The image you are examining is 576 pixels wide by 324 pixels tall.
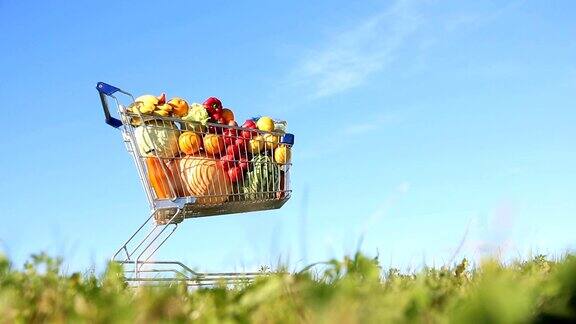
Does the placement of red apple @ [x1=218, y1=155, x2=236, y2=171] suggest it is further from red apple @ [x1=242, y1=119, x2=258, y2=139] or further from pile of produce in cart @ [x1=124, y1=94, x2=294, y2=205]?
red apple @ [x1=242, y1=119, x2=258, y2=139]

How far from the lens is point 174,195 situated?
A: 5703mm

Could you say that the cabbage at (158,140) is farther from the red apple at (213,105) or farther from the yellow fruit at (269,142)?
the yellow fruit at (269,142)

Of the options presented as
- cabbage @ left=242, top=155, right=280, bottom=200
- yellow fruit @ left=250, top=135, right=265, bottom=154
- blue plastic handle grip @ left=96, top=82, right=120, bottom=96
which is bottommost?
cabbage @ left=242, top=155, right=280, bottom=200

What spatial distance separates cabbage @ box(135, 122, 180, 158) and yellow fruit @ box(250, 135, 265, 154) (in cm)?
70

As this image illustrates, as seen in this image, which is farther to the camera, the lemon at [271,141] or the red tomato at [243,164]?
the lemon at [271,141]

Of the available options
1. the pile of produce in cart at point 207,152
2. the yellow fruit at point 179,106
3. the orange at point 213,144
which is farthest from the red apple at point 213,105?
the orange at point 213,144

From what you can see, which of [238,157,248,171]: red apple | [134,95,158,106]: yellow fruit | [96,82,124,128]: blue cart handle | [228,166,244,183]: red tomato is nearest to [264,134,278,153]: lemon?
[238,157,248,171]: red apple

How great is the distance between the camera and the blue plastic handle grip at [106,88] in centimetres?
554

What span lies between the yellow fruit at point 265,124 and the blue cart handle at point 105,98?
128 cm

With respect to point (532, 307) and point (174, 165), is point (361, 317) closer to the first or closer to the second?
point (532, 307)

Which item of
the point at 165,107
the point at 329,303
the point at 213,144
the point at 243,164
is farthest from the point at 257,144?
the point at 329,303

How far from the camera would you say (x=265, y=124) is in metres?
6.39

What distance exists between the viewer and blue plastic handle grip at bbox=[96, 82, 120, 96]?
554 cm

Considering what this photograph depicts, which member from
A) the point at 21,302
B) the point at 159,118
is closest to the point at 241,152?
the point at 159,118
